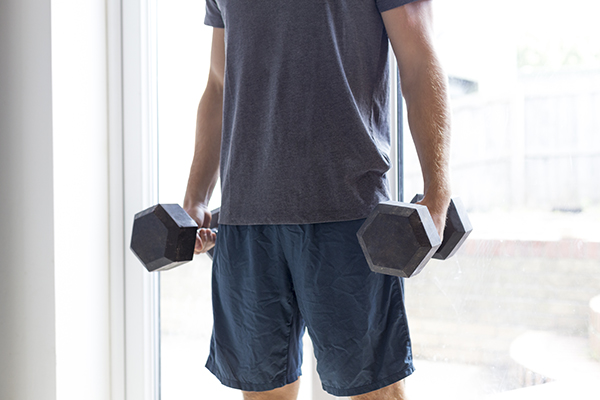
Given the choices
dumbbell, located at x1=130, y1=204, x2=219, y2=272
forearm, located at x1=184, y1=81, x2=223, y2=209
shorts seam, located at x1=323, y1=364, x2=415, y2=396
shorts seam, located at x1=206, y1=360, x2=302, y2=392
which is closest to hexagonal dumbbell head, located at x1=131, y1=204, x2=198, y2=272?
dumbbell, located at x1=130, y1=204, x2=219, y2=272

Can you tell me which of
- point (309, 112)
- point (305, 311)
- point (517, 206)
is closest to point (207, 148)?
point (309, 112)

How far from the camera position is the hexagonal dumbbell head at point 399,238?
627mm

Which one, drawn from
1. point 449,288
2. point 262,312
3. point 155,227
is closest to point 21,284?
point 155,227

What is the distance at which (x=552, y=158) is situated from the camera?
0.94m

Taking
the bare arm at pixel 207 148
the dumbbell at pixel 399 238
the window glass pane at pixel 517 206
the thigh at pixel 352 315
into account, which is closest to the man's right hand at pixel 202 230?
the bare arm at pixel 207 148

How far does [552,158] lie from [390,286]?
0.45 metres

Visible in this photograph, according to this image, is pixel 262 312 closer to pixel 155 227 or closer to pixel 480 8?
pixel 155 227

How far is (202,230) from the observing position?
0.91 meters

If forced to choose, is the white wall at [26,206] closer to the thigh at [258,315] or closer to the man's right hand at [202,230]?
the man's right hand at [202,230]

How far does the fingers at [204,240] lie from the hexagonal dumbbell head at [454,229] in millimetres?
421

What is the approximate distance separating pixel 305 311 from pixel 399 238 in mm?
226

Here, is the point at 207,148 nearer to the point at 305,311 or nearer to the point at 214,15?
the point at 214,15

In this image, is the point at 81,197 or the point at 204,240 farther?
the point at 81,197

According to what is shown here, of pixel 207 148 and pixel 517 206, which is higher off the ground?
pixel 207 148
